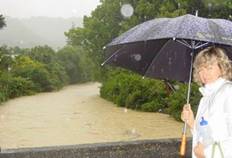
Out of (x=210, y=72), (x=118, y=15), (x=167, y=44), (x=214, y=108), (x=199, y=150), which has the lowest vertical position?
(x=199, y=150)

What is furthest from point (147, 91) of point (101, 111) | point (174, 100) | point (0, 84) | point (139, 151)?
point (139, 151)

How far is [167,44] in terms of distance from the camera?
4.23 metres

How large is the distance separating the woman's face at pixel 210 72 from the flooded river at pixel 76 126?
25.9 ft

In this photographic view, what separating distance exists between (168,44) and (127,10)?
767 inches

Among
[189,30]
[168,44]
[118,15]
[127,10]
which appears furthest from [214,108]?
[118,15]

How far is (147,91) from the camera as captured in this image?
725 inches

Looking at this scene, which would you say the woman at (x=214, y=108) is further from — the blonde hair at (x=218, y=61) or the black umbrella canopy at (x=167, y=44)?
the black umbrella canopy at (x=167, y=44)

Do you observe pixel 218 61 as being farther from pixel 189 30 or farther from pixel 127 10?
pixel 127 10

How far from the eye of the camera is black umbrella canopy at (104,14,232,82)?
12.1 ft

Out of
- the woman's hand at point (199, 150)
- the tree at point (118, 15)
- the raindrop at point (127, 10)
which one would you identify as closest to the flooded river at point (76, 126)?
the tree at point (118, 15)

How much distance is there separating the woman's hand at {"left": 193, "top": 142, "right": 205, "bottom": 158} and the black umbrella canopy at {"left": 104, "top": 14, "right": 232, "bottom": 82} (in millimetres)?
1133

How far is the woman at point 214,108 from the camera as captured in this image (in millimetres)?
2549

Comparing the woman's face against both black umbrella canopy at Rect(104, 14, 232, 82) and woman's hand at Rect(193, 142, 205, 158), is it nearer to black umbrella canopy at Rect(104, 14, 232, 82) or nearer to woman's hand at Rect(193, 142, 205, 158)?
woman's hand at Rect(193, 142, 205, 158)

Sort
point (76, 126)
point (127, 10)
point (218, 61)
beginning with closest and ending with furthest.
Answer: point (218, 61)
point (76, 126)
point (127, 10)
